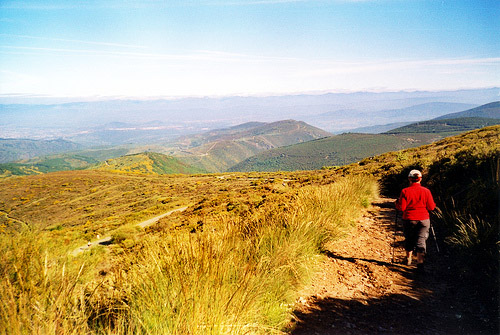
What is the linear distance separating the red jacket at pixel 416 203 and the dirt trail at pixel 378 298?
84cm

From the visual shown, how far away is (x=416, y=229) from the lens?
4.39 metres

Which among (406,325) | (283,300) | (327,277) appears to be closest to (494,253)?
(406,325)

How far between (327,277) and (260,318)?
6.08 feet

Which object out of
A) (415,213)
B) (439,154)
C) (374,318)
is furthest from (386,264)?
(439,154)

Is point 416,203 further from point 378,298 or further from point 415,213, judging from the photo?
point 378,298

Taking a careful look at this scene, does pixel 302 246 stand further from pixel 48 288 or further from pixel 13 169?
pixel 13 169

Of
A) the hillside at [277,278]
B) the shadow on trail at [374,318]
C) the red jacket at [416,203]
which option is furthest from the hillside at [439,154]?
the shadow on trail at [374,318]

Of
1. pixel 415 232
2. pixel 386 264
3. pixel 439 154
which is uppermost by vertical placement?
pixel 439 154

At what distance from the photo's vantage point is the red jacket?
438cm

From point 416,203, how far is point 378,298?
1911 millimetres

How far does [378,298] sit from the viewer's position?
136 inches

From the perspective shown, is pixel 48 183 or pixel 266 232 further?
pixel 48 183

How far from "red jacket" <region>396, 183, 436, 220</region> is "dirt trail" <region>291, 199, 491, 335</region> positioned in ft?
2.76

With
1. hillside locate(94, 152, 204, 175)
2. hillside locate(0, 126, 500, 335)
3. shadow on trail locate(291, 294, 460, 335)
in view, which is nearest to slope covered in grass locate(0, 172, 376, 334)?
hillside locate(0, 126, 500, 335)
